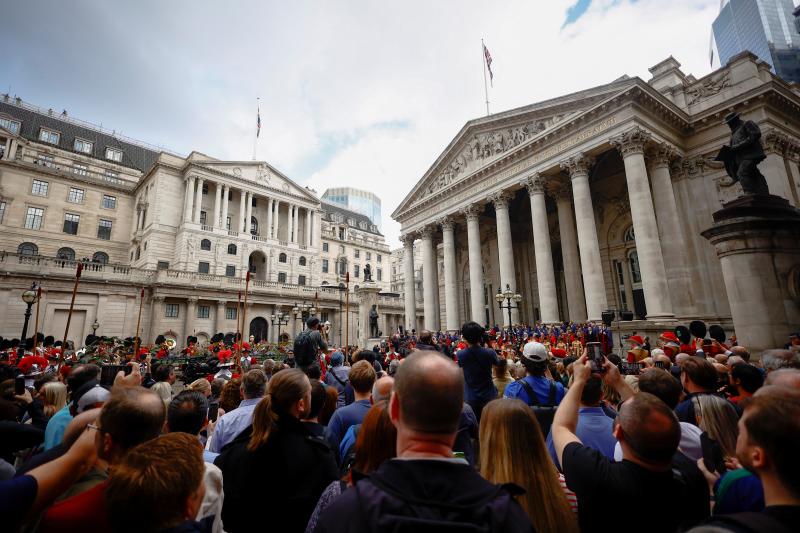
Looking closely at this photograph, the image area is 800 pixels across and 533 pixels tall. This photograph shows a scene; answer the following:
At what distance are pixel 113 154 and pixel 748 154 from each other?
65733 mm

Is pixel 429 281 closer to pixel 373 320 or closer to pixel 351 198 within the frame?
pixel 373 320

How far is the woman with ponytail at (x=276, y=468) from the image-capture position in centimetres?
269

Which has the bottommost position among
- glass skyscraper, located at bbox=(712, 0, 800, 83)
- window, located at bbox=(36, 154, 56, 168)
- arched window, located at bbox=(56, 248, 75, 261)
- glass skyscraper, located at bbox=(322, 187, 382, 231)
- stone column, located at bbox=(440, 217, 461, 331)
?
stone column, located at bbox=(440, 217, 461, 331)

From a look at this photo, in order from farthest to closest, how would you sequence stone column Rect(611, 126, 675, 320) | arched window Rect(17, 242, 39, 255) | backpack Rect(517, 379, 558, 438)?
arched window Rect(17, 242, 39, 255) → stone column Rect(611, 126, 675, 320) → backpack Rect(517, 379, 558, 438)

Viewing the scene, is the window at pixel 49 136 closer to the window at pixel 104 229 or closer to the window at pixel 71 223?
the window at pixel 71 223

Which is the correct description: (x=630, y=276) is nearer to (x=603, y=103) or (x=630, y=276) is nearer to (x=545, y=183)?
(x=545, y=183)

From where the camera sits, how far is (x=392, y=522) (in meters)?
1.25

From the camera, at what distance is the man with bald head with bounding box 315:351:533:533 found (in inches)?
50.1

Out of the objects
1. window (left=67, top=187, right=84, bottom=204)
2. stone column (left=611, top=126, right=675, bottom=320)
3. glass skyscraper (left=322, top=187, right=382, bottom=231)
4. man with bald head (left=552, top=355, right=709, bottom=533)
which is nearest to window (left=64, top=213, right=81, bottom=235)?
window (left=67, top=187, right=84, bottom=204)

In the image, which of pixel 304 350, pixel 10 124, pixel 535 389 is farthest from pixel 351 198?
pixel 535 389

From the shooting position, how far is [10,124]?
142 feet

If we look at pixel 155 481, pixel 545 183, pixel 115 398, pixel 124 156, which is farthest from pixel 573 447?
pixel 124 156

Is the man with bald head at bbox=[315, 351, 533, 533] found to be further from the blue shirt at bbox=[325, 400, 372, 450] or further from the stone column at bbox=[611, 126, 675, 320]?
the stone column at bbox=[611, 126, 675, 320]

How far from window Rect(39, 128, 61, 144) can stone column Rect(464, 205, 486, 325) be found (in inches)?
2111
